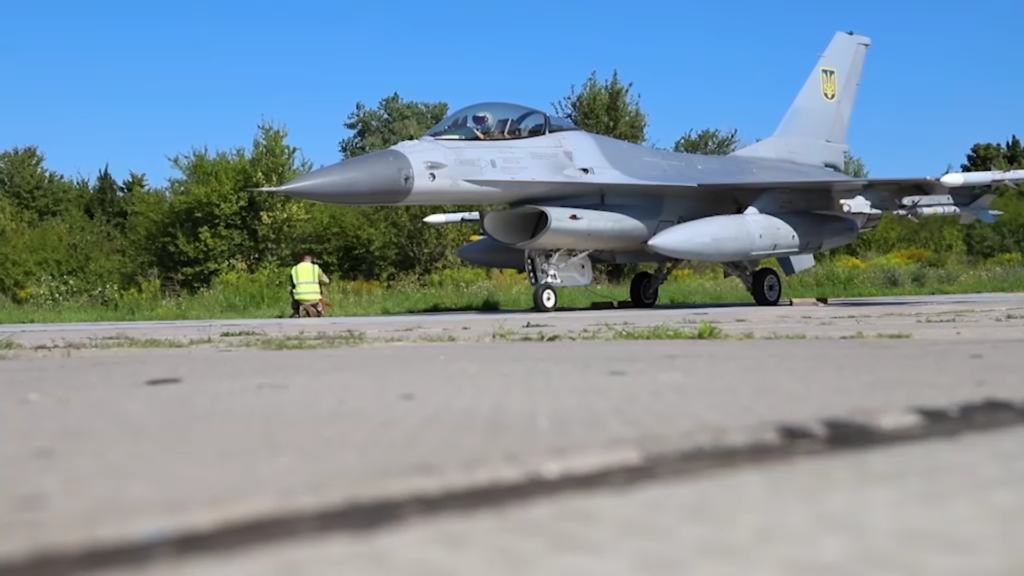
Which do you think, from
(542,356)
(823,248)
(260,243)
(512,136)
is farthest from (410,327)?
(260,243)

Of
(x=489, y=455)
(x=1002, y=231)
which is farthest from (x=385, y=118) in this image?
(x=489, y=455)

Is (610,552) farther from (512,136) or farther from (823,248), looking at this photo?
(823,248)

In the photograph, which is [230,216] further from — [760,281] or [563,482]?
[563,482]

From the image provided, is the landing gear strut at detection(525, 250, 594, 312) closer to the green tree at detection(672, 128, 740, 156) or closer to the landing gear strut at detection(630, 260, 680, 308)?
the landing gear strut at detection(630, 260, 680, 308)

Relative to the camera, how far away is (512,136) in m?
15.8

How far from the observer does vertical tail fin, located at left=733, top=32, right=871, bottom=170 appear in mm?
20906

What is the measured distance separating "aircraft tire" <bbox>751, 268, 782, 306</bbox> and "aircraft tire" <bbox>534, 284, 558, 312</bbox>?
13.5 ft

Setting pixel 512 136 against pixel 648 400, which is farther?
pixel 512 136

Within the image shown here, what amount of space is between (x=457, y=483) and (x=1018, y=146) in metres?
65.2

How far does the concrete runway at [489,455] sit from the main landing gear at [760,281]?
40.7 ft

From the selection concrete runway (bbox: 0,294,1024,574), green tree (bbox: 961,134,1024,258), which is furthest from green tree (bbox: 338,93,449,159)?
concrete runway (bbox: 0,294,1024,574)

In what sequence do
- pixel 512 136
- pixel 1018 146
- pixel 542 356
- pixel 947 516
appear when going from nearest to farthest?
pixel 947 516, pixel 542 356, pixel 512 136, pixel 1018 146

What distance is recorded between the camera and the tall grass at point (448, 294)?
17875mm

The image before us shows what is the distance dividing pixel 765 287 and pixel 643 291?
2041 millimetres
